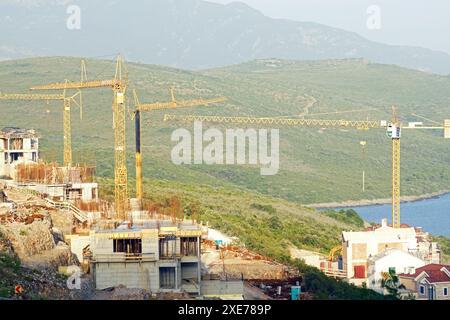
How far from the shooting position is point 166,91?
78.7m

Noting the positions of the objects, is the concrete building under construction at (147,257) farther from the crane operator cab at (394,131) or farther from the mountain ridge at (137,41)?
the mountain ridge at (137,41)

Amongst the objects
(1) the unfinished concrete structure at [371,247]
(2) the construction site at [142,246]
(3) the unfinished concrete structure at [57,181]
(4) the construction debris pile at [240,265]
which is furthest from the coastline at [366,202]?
(4) the construction debris pile at [240,265]

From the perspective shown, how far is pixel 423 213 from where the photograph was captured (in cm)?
5588


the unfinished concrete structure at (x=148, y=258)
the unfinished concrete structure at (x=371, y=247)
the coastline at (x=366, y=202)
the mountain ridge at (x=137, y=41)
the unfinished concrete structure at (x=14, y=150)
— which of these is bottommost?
the coastline at (x=366, y=202)

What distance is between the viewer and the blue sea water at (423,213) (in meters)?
46.7

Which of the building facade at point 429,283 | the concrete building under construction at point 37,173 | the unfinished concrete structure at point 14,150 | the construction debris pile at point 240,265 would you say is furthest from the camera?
the unfinished concrete structure at point 14,150

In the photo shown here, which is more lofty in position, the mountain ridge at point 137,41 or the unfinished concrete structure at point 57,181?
the mountain ridge at point 137,41

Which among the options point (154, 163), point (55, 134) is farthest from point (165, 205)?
point (55, 134)

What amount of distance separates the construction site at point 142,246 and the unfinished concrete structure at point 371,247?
25mm

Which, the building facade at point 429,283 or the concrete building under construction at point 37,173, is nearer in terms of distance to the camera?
the building facade at point 429,283

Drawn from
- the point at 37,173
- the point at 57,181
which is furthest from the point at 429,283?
the point at 37,173

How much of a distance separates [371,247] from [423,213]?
3335 centimetres

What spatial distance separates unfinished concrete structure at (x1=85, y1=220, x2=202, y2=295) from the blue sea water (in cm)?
2766

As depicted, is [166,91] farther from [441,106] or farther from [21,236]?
[21,236]
